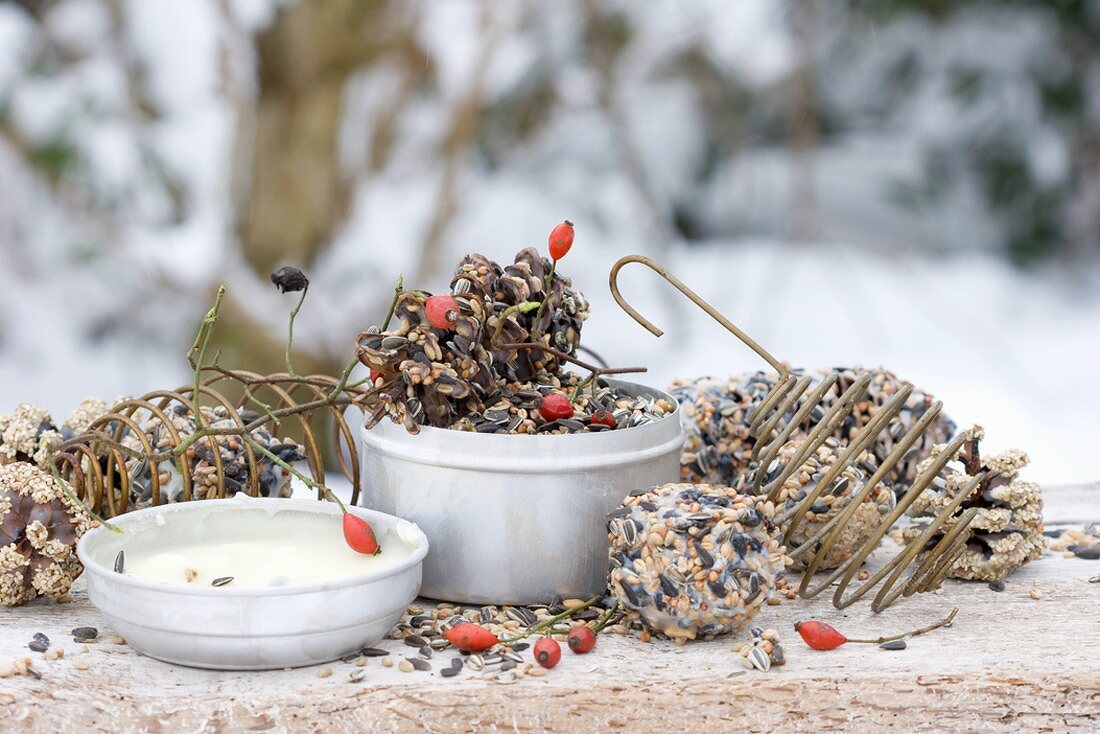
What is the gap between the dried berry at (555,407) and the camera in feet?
3.22

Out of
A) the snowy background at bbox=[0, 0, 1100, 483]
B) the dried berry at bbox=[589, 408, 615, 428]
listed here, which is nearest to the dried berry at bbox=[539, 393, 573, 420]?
the dried berry at bbox=[589, 408, 615, 428]

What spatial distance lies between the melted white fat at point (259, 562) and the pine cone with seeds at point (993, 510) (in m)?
0.46

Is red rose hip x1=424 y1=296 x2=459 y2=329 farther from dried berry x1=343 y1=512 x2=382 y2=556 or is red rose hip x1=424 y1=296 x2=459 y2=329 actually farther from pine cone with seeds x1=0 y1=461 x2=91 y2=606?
pine cone with seeds x1=0 y1=461 x2=91 y2=606

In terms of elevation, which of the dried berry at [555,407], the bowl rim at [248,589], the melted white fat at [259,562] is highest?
the dried berry at [555,407]

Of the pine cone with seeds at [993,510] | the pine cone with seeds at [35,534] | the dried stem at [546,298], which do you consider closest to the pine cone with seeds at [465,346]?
the dried stem at [546,298]

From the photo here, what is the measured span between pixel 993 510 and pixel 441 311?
502 mm

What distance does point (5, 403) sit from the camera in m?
2.92

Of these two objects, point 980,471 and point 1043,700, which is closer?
point 1043,700

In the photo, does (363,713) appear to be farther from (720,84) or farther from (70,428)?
(720,84)

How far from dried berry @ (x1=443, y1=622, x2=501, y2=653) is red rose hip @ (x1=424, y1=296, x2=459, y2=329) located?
0.22 metres

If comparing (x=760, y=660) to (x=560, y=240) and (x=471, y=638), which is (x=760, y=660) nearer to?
(x=471, y=638)

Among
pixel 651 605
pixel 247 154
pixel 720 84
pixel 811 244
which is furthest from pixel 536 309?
pixel 811 244

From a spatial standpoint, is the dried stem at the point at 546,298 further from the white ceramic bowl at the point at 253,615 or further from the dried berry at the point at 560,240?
the white ceramic bowl at the point at 253,615

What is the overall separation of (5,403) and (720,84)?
1880 millimetres
